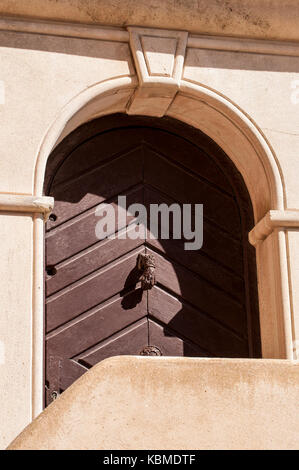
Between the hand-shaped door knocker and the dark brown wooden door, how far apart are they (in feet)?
0.13

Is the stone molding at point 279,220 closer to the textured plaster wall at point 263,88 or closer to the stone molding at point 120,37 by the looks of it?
the textured plaster wall at point 263,88

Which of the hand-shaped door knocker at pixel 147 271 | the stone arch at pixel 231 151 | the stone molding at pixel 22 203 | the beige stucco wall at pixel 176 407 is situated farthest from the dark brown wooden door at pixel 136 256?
the beige stucco wall at pixel 176 407

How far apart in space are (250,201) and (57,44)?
1.56 m

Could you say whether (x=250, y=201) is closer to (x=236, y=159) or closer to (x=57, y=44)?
(x=236, y=159)

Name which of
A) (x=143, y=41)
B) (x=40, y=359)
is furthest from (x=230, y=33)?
(x=40, y=359)

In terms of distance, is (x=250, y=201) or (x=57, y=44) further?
(x=250, y=201)

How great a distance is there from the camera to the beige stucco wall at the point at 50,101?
5.48 m

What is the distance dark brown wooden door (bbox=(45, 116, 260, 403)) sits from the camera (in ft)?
20.1

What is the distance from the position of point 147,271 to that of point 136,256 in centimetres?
14

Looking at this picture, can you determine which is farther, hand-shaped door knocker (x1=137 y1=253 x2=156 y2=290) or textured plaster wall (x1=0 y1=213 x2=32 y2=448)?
hand-shaped door knocker (x1=137 y1=253 x2=156 y2=290)

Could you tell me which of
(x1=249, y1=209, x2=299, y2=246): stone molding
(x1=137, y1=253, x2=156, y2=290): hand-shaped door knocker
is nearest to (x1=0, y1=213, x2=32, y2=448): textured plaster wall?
(x1=137, y1=253, x2=156, y2=290): hand-shaped door knocker

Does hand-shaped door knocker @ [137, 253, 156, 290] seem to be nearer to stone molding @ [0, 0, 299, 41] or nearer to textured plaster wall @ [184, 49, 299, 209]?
textured plaster wall @ [184, 49, 299, 209]

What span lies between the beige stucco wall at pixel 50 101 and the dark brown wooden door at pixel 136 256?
1.55 ft

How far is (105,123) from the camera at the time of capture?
21.3ft
